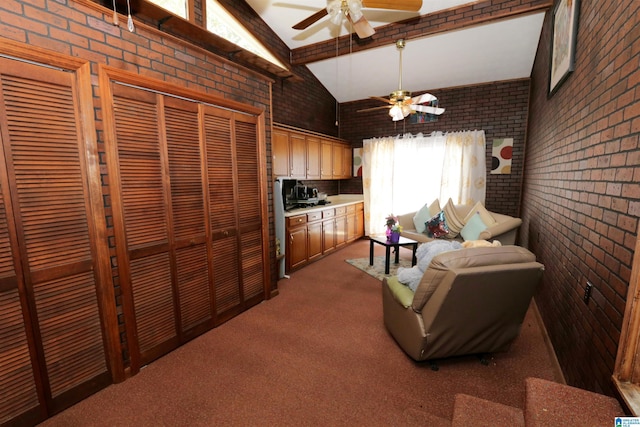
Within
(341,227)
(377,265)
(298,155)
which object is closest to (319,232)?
(341,227)

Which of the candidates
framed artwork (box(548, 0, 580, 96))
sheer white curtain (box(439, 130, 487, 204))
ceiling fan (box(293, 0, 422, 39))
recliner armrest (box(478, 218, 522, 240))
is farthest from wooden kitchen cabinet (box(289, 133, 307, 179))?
framed artwork (box(548, 0, 580, 96))

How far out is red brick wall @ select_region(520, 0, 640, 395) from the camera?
4.08 feet

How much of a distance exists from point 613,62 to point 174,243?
2872 millimetres

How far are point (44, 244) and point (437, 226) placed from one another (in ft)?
14.7

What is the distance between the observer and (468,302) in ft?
6.01

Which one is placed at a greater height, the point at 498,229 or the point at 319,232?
the point at 498,229

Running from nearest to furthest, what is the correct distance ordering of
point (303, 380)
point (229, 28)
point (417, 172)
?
point (303, 380) < point (229, 28) < point (417, 172)

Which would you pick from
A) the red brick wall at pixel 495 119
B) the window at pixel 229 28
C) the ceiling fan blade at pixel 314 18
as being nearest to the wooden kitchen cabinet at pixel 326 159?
the red brick wall at pixel 495 119

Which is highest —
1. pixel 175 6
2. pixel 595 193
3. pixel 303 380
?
pixel 175 6

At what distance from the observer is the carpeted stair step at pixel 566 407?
1.01 metres

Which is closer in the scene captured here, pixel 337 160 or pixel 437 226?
pixel 437 226

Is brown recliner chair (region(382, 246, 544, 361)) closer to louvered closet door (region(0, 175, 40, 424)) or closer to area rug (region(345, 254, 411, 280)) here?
area rug (region(345, 254, 411, 280))

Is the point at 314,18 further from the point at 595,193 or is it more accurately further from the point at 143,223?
the point at 595,193

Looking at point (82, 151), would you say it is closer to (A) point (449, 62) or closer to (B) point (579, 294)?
(B) point (579, 294)
